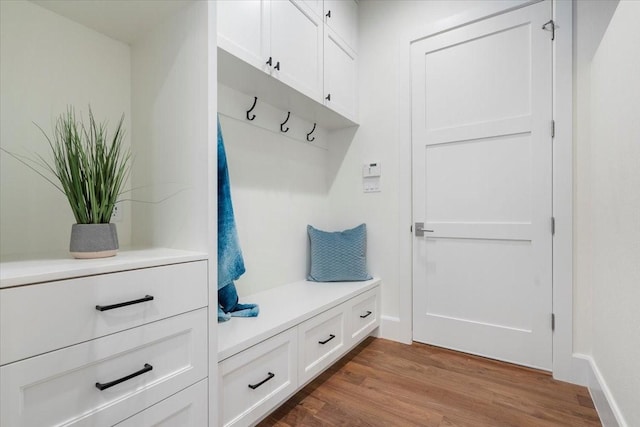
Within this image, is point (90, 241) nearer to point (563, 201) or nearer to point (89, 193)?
point (89, 193)

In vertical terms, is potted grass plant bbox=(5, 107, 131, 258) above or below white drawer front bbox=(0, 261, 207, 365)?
above

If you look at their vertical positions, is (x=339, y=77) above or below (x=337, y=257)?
above

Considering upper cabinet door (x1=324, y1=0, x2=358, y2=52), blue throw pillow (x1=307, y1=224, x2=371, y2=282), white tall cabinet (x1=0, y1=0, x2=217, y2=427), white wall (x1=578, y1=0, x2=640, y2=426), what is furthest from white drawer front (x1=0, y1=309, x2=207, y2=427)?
upper cabinet door (x1=324, y1=0, x2=358, y2=52)

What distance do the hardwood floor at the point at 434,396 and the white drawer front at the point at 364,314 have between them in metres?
0.18

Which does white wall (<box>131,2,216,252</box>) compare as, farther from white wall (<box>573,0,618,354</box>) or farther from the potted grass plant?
white wall (<box>573,0,618,354</box>)

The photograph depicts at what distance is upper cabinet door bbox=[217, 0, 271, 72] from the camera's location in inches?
54.3

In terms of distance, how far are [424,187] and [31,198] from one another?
2.16 meters

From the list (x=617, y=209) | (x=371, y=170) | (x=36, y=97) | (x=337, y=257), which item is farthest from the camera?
(x=371, y=170)

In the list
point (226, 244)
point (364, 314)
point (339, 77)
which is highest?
point (339, 77)

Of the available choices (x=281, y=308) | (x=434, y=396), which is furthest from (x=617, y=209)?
(x=281, y=308)

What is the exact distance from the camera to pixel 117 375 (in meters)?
0.83

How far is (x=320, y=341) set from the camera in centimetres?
167

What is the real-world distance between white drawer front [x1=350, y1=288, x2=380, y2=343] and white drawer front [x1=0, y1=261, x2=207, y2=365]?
4.17 feet

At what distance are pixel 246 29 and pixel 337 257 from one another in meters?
1.56
